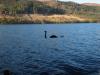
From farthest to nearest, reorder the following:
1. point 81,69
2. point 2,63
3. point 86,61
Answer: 1. point 86,61
2. point 2,63
3. point 81,69

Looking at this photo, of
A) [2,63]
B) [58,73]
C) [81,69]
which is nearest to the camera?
[58,73]

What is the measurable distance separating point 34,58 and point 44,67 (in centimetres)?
755

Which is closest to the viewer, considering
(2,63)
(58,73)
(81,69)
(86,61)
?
(58,73)

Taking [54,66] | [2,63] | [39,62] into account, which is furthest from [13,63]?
[54,66]

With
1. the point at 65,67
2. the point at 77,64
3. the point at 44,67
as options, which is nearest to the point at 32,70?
the point at 44,67

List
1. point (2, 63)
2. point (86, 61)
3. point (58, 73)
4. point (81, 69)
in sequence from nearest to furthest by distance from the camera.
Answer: point (58, 73)
point (81, 69)
point (2, 63)
point (86, 61)

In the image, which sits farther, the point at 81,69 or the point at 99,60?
the point at 99,60

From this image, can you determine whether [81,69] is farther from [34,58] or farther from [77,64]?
[34,58]

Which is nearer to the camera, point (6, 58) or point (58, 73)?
point (58, 73)

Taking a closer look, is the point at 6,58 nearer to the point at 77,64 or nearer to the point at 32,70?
the point at 32,70

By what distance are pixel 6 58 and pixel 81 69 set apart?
1459cm

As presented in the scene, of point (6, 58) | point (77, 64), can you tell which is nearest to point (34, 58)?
point (6, 58)

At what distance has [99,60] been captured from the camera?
42250 mm

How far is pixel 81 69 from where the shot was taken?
35.6 m
